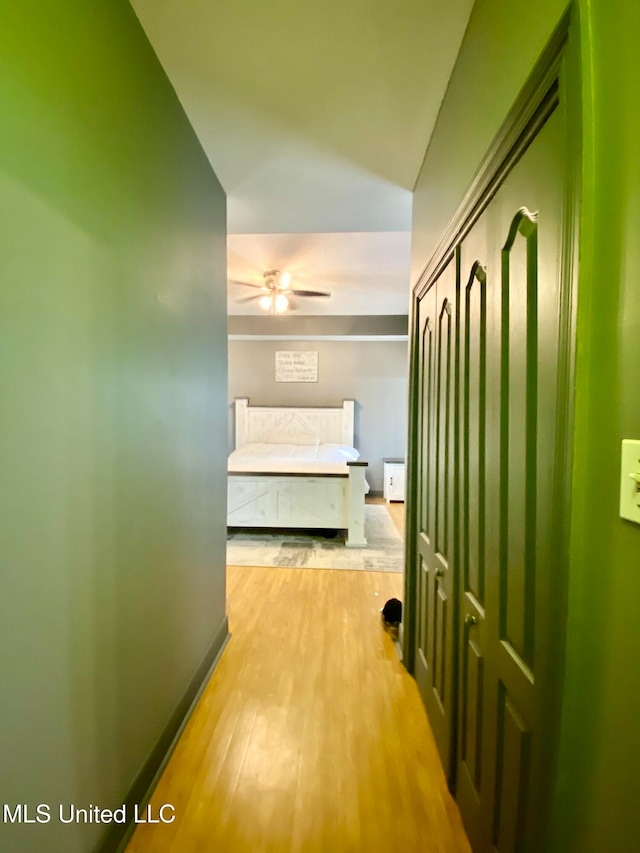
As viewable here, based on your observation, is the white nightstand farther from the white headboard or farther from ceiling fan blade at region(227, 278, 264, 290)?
ceiling fan blade at region(227, 278, 264, 290)

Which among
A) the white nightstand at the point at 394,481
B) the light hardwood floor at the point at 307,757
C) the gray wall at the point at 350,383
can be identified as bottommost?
the light hardwood floor at the point at 307,757

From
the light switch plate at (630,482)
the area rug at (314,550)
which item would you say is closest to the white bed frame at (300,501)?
the area rug at (314,550)

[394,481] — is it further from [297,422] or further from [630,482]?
[630,482]

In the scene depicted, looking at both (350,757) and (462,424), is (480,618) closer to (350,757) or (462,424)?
(462,424)

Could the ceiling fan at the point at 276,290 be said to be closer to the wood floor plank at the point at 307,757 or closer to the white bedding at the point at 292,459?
the white bedding at the point at 292,459

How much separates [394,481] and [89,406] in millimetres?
5233

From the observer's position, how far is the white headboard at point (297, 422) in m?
6.14

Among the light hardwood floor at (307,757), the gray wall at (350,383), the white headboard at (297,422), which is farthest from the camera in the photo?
the gray wall at (350,383)

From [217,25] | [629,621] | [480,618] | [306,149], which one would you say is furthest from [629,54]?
[306,149]

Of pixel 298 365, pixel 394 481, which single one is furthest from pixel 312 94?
pixel 394 481

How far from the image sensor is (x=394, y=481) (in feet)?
19.4

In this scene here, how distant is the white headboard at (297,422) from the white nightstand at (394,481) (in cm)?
74

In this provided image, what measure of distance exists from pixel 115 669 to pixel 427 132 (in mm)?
2406

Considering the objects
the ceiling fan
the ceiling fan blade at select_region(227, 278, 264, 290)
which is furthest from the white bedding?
the ceiling fan blade at select_region(227, 278, 264, 290)
